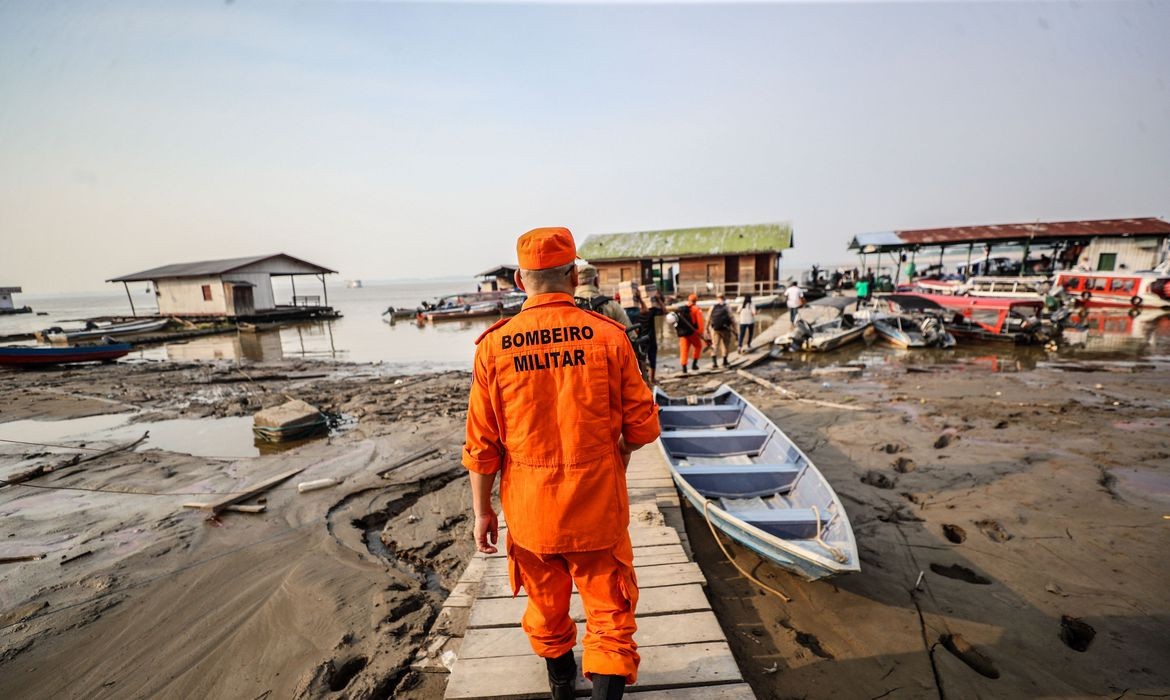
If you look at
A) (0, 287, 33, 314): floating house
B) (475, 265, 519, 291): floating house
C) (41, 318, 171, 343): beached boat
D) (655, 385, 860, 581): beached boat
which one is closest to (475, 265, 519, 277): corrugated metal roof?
(475, 265, 519, 291): floating house

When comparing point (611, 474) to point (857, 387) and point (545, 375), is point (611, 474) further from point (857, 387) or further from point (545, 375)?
point (857, 387)

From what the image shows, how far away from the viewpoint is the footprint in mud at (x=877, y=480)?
5857 millimetres

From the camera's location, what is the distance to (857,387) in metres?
11.1

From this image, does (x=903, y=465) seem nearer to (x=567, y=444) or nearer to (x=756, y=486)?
(x=756, y=486)

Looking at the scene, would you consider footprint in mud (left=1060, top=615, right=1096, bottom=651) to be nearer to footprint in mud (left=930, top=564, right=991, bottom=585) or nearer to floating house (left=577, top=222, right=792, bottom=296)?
footprint in mud (left=930, top=564, right=991, bottom=585)

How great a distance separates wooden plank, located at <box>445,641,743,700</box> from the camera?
2363 millimetres

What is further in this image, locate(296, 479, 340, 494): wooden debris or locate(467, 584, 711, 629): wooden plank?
locate(296, 479, 340, 494): wooden debris

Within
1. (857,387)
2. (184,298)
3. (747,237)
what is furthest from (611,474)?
(184,298)

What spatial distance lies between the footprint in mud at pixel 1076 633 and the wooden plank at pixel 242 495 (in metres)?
8.26

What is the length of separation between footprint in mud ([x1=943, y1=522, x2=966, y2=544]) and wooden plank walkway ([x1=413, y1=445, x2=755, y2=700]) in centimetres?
303

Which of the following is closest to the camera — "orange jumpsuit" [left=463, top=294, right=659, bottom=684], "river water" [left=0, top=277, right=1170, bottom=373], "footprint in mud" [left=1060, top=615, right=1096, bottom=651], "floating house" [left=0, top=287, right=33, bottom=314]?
"orange jumpsuit" [left=463, top=294, right=659, bottom=684]

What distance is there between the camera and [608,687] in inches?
72.9

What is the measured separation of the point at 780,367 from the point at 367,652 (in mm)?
13250

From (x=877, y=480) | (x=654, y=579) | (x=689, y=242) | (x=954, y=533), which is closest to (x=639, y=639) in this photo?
(x=654, y=579)
